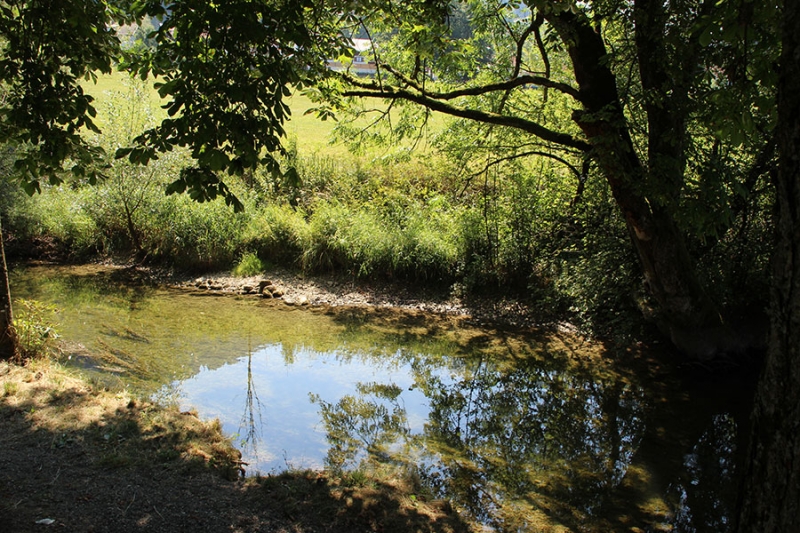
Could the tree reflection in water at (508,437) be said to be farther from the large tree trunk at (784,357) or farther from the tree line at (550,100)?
the large tree trunk at (784,357)

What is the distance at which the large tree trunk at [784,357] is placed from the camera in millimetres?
2521

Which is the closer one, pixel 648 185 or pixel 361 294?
pixel 648 185

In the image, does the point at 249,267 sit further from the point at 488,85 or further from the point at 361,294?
the point at 488,85

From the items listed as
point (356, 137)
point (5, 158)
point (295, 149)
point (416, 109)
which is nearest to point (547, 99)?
point (416, 109)

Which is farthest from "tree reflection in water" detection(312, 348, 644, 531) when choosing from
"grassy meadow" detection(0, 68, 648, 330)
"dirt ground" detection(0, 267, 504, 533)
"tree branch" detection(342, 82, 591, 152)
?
"tree branch" detection(342, 82, 591, 152)

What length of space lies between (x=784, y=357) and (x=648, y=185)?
448 centimetres

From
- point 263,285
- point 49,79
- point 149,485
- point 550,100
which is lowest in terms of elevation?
point 149,485

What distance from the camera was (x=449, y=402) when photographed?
793cm

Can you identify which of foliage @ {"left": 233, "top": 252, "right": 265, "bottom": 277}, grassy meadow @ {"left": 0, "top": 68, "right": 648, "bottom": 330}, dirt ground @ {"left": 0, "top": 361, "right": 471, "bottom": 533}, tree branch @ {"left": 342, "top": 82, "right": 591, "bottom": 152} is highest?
tree branch @ {"left": 342, "top": 82, "right": 591, "bottom": 152}

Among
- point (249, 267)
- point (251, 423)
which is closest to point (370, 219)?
point (249, 267)

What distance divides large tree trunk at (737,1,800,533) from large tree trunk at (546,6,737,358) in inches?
160

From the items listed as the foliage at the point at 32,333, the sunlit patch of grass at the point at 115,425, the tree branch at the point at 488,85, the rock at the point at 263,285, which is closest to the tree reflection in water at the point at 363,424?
the sunlit patch of grass at the point at 115,425

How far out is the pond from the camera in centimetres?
570

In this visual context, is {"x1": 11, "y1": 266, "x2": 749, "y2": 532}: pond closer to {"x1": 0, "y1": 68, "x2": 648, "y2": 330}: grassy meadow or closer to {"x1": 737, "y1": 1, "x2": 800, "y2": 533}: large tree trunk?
{"x1": 0, "y1": 68, "x2": 648, "y2": 330}: grassy meadow
